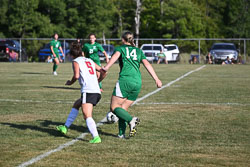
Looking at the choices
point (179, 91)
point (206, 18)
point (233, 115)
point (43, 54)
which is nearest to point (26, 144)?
point (233, 115)

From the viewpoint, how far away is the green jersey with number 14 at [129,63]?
8023 mm

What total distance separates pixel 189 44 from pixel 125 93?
144ft

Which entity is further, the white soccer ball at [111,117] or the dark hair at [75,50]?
the white soccer ball at [111,117]

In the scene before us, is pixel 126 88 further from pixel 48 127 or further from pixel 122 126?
pixel 48 127

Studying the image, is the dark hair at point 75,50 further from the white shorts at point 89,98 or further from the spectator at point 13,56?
the spectator at point 13,56

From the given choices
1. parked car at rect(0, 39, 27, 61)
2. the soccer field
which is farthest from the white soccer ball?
parked car at rect(0, 39, 27, 61)

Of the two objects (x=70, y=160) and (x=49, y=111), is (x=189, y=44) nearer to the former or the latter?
(x=49, y=111)

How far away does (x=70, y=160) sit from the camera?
6.52 metres

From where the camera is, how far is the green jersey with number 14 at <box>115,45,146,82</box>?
802 centimetres

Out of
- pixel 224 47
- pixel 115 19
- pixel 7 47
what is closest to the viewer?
pixel 224 47

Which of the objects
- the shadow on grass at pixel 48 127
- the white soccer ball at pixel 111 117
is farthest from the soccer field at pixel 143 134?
the white soccer ball at pixel 111 117

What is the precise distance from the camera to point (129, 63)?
805cm

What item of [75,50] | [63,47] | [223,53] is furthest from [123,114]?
[63,47]

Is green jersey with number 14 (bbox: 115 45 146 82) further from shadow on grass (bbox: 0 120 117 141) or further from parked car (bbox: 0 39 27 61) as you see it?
parked car (bbox: 0 39 27 61)
